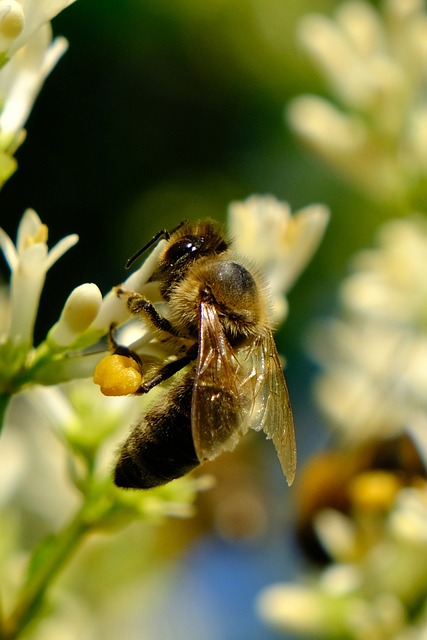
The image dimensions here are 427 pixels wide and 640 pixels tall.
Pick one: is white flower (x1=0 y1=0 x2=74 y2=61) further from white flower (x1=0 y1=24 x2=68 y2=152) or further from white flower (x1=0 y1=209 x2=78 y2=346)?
white flower (x1=0 y1=209 x2=78 y2=346)

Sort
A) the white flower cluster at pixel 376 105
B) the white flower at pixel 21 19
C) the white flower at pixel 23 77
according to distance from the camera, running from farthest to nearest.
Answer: the white flower cluster at pixel 376 105 → the white flower at pixel 23 77 → the white flower at pixel 21 19

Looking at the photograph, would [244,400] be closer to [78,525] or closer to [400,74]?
[78,525]

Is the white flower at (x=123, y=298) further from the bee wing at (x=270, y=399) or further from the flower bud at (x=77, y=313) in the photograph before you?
the bee wing at (x=270, y=399)

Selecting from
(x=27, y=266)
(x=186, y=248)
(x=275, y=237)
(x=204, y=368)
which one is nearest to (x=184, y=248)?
(x=186, y=248)

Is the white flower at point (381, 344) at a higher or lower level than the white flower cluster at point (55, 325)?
Answer: lower

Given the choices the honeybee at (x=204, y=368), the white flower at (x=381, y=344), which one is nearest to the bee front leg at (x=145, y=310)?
the honeybee at (x=204, y=368)

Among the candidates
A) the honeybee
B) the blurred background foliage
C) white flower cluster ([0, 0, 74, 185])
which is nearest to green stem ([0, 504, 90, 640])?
the honeybee

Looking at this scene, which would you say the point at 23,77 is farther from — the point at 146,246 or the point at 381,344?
the point at 381,344

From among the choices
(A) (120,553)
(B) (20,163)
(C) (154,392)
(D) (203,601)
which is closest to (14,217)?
(B) (20,163)
